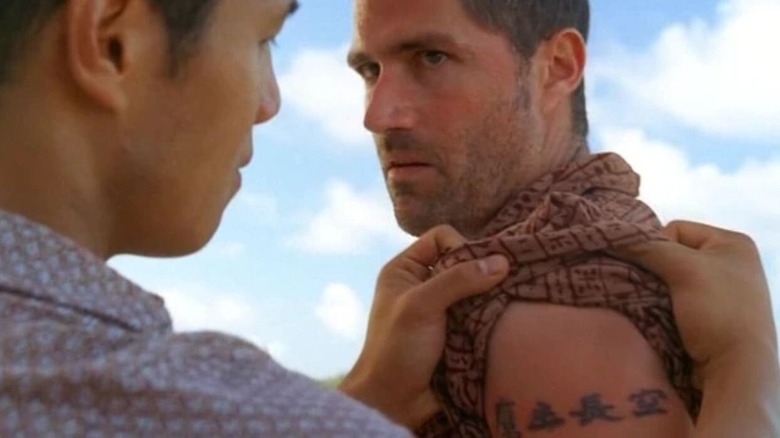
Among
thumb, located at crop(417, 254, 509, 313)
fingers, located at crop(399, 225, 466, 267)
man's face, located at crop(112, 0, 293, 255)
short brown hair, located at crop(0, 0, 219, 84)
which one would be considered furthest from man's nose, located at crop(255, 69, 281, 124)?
fingers, located at crop(399, 225, 466, 267)

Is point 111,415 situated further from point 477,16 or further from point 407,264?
point 477,16

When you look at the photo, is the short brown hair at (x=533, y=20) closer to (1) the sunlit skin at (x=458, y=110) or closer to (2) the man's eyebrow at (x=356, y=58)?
(1) the sunlit skin at (x=458, y=110)

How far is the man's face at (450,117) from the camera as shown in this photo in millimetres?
2426

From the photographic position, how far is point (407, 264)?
225cm

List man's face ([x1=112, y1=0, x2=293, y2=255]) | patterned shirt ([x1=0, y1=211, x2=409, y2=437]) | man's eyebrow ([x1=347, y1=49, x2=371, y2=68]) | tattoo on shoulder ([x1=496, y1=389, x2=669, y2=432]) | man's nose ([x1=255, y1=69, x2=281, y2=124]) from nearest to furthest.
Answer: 1. patterned shirt ([x1=0, y1=211, x2=409, y2=437])
2. man's face ([x1=112, y1=0, x2=293, y2=255])
3. man's nose ([x1=255, y1=69, x2=281, y2=124])
4. tattoo on shoulder ([x1=496, y1=389, x2=669, y2=432])
5. man's eyebrow ([x1=347, y1=49, x2=371, y2=68])

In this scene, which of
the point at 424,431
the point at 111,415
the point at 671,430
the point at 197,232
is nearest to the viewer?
the point at 111,415

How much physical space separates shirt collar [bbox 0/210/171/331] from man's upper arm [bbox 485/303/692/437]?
105 centimetres

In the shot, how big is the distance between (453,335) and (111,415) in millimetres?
1152

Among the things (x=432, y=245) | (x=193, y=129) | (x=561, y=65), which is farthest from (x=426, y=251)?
(x=193, y=129)

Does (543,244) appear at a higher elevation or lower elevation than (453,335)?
higher

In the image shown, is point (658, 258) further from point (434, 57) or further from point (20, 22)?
point (20, 22)

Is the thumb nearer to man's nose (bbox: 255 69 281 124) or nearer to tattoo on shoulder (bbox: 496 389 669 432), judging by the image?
tattoo on shoulder (bbox: 496 389 669 432)

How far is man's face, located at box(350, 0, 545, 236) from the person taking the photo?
7.96 feet

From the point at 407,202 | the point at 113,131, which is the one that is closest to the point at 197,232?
the point at 113,131
